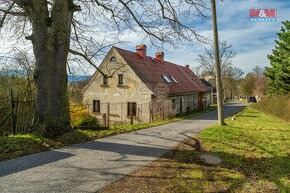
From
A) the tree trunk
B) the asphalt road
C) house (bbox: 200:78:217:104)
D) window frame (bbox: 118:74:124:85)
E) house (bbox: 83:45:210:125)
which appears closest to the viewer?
the asphalt road

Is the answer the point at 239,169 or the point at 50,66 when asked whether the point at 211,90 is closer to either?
the point at 239,169

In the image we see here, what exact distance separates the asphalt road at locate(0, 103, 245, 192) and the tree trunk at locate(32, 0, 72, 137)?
4.43ft

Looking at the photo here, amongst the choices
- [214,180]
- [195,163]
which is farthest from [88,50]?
[214,180]

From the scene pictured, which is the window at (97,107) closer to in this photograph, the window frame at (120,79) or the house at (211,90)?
the window frame at (120,79)

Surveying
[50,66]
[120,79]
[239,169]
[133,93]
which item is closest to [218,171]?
[239,169]

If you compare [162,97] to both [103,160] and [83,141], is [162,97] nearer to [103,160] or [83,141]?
[83,141]

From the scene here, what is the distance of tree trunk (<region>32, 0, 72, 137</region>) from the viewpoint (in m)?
6.11

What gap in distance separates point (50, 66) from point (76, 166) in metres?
3.88

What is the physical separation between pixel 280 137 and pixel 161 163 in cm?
592

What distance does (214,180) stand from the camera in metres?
3.65

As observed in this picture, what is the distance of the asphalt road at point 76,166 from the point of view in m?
3.36

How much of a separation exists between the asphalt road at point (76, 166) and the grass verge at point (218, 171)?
1.27ft

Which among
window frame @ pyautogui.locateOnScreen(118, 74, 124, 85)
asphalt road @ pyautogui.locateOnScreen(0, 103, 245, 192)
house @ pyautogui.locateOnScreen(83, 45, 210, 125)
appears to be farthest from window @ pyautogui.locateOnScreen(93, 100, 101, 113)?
asphalt road @ pyautogui.locateOnScreen(0, 103, 245, 192)

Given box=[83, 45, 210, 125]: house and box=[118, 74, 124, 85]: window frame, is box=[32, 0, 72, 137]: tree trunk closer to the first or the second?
box=[83, 45, 210, 125]: house
